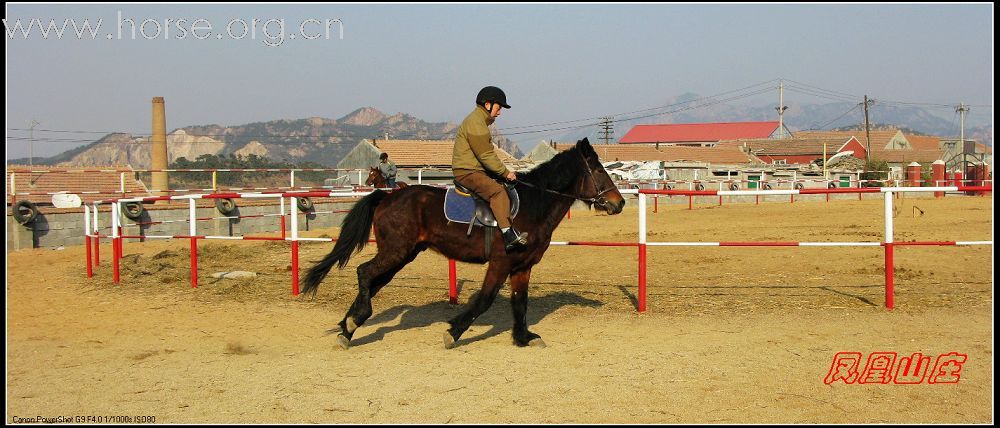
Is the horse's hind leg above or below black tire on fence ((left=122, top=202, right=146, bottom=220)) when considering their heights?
below

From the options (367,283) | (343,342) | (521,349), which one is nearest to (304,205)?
(367,283)

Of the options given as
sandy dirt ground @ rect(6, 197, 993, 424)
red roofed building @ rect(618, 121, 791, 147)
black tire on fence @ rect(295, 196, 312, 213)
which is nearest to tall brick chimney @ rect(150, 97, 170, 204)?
black tire on fence @ rect(295, 196, 312, 213)

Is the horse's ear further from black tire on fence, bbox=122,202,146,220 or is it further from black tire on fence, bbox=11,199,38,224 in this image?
Result: black tire on fence, bbox=122,202,146,220

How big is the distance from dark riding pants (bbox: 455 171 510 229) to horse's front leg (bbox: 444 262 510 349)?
0.40 meters

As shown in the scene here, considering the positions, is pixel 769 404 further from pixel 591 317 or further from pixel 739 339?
pixel 591 317

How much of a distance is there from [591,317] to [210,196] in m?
5.08

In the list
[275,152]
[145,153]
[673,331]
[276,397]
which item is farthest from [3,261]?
[145,153]

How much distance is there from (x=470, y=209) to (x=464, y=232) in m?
0.21

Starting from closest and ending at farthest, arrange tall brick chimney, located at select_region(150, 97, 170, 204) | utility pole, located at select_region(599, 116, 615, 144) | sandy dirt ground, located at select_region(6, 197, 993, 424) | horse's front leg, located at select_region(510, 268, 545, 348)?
1. sandy dirt ground, located at select_region(6, 197, 993, 424)
2. horse's front leg, located at select_region(510, 268, 545, 348)
3. tall brick chimney, located at select_region(150, 97, 170, 204)
4. utility pole, located at select_region(599, 116, 615, 144)

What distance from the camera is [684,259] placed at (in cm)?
1311

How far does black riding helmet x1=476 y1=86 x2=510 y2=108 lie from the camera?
23.1 ft

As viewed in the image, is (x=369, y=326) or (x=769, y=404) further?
(x=369, y=326)

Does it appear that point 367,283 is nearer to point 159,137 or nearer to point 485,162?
point 485,162

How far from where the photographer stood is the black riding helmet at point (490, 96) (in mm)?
7035
